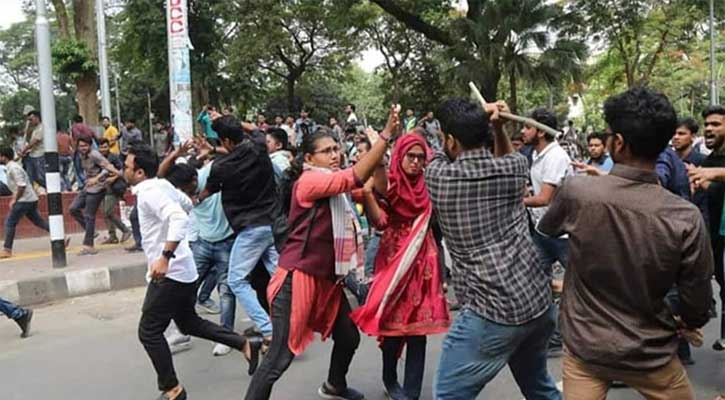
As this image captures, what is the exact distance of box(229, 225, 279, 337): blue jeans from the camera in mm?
4594

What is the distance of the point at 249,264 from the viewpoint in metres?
4.62

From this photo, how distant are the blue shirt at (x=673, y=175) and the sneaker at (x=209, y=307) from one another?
3648 mm

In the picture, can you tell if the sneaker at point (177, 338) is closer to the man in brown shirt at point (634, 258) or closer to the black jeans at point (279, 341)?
the black jeans at point (279, 341)

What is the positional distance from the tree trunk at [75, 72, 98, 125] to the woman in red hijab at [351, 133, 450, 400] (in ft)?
47.7

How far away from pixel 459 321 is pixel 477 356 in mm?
144

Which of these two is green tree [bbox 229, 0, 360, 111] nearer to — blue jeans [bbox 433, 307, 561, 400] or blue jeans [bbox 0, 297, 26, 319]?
blue jeans [bbox 0, 297, 26, 319]

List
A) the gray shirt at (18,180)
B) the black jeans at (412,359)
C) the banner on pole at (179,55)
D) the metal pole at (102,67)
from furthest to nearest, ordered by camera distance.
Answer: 1. the metal pole at (102,67)
2. the banner on pole at (179,55)
3. the gray shirt at (18,180)
4. the black jeans at (412,359)

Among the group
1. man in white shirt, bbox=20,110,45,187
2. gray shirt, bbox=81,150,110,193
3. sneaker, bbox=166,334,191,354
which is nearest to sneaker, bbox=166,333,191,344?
sneaker, bbox=166,334,191,354

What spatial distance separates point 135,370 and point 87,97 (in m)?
13.8

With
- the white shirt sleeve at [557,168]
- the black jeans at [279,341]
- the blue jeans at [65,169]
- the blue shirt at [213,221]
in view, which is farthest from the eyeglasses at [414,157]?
the blue jeans at [65,169]

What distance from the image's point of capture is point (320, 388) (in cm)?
396

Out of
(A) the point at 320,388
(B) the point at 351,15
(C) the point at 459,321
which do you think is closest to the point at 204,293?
(A) the point at 320,388

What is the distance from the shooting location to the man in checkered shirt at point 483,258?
2.50m

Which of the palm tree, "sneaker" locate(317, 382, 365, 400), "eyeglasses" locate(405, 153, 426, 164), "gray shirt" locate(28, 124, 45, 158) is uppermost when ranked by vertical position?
the palm tree
